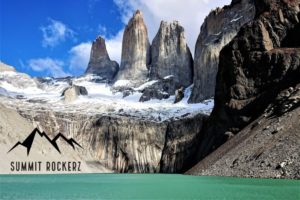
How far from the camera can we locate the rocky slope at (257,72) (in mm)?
84875

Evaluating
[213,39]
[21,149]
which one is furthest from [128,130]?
[21,149]

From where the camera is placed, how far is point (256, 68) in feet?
302

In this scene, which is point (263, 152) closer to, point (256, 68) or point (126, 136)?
point (256, 68)

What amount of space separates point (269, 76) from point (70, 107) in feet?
276

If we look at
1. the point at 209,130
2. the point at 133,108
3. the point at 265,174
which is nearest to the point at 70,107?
the point at 133,108

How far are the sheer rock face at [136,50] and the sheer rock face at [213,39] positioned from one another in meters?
29.6

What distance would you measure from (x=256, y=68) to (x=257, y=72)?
0.77 meters

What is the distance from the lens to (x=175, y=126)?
14188cm

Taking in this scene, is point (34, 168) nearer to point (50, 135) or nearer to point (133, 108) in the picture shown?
point (50, 135)

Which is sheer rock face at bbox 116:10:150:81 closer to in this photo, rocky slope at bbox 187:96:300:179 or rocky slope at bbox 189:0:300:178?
rocky slope at bbox 189:0:300:178

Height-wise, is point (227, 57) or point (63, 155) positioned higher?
point (227, 57)

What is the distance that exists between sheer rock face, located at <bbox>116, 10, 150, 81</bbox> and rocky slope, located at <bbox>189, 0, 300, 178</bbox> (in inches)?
3590

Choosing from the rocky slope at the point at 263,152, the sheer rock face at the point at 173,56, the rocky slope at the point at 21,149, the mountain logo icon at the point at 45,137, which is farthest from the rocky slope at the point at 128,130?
the rocky slope at the point at 263,152

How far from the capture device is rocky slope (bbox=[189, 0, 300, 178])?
8488cm
